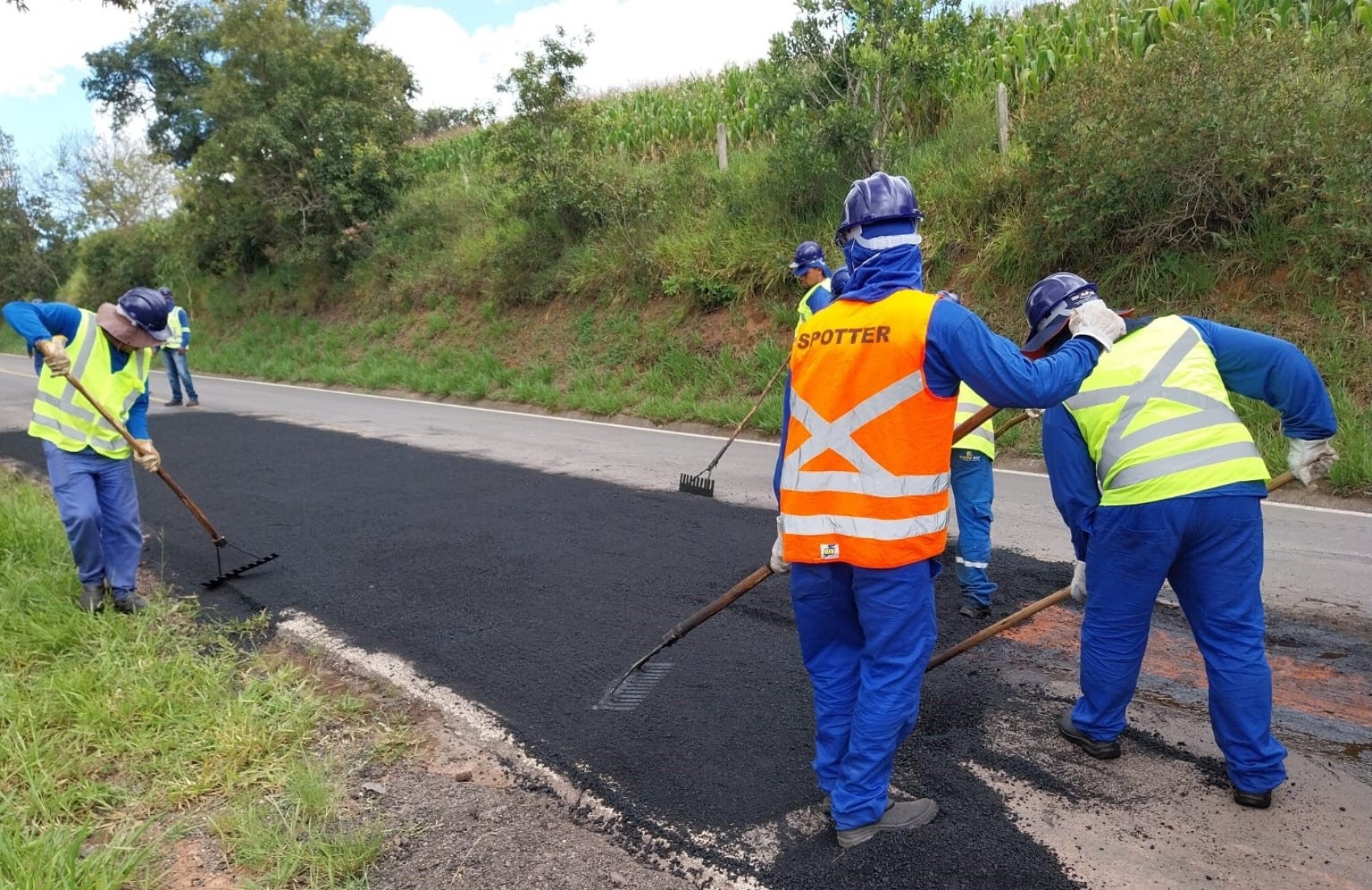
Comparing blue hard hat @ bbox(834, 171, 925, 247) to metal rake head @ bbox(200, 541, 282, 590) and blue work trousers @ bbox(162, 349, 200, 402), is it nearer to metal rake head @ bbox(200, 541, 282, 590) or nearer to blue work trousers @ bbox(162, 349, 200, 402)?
metal rake head @ bbox(200, 541, 282, 590)

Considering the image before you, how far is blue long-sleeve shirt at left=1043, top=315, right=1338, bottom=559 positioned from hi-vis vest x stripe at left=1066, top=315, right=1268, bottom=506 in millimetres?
70

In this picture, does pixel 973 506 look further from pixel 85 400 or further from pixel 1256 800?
pixel 85 400

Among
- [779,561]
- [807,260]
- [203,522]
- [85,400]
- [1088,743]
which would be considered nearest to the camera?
[779,561]

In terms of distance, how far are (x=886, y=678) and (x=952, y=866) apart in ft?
1.82

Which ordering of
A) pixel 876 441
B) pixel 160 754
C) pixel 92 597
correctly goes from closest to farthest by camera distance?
pixel 876 441
pixel 160 754
pixel 92 597

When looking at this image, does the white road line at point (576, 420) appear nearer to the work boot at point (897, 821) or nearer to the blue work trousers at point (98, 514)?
the work boot at point (897, 821)

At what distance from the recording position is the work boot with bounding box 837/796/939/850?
2.76 m

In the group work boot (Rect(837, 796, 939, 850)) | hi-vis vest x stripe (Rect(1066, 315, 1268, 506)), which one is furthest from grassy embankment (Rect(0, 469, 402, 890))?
hi-vis vest x stripe (Rect(1066, 315, 1268, 506))

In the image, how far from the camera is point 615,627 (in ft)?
15.0

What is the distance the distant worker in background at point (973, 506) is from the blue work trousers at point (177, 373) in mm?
12653

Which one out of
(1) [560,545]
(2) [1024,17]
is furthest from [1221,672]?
(2) [1024,17]

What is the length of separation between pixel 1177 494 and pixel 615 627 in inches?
103

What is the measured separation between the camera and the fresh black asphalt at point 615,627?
9.50ft

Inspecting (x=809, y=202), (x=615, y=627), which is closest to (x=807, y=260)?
(x=615, y=627)
